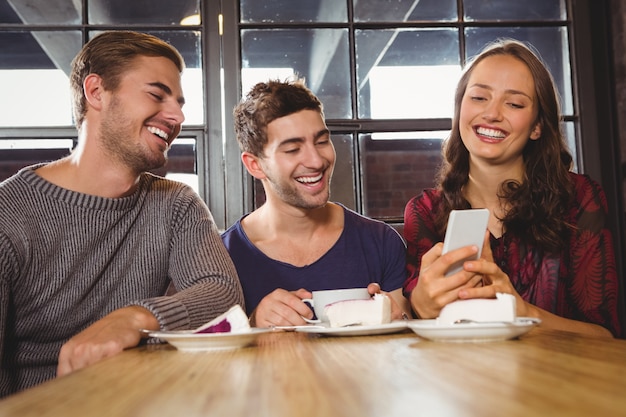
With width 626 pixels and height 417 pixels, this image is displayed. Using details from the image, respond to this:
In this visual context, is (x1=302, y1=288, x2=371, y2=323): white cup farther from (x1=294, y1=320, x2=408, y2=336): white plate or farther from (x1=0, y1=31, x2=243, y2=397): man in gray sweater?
(x1=0, y1=31, x2=243, y2=397): man in gray sweater

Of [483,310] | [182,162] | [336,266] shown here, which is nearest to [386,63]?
[182,162]

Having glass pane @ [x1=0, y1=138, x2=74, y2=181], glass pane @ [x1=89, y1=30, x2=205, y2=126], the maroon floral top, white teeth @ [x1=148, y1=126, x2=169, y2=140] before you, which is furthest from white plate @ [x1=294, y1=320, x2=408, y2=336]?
glass pane @ [x1=0, y1=138, x2=74, y2=181]

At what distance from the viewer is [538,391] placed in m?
0.53

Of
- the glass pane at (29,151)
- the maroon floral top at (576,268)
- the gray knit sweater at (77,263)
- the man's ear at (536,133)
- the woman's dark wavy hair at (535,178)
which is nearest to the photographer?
the gray knit sweater at (77,263)

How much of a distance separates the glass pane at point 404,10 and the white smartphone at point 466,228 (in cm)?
218

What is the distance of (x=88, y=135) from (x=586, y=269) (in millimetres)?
1373

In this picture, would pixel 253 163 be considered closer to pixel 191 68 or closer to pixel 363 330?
pixel 191 68

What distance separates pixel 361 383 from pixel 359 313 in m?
0.57

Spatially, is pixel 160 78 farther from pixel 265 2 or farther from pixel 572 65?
pixel 572 65

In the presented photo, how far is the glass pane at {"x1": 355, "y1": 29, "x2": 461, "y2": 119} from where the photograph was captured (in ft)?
10.2

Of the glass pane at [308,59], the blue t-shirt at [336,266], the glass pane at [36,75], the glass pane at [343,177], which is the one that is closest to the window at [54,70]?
the glass pane at [36,75]

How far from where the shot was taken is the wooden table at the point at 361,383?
19.6 inches

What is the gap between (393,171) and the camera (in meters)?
3.05

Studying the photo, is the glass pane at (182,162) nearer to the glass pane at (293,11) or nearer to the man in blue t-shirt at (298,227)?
the glass pane at (293,11)
